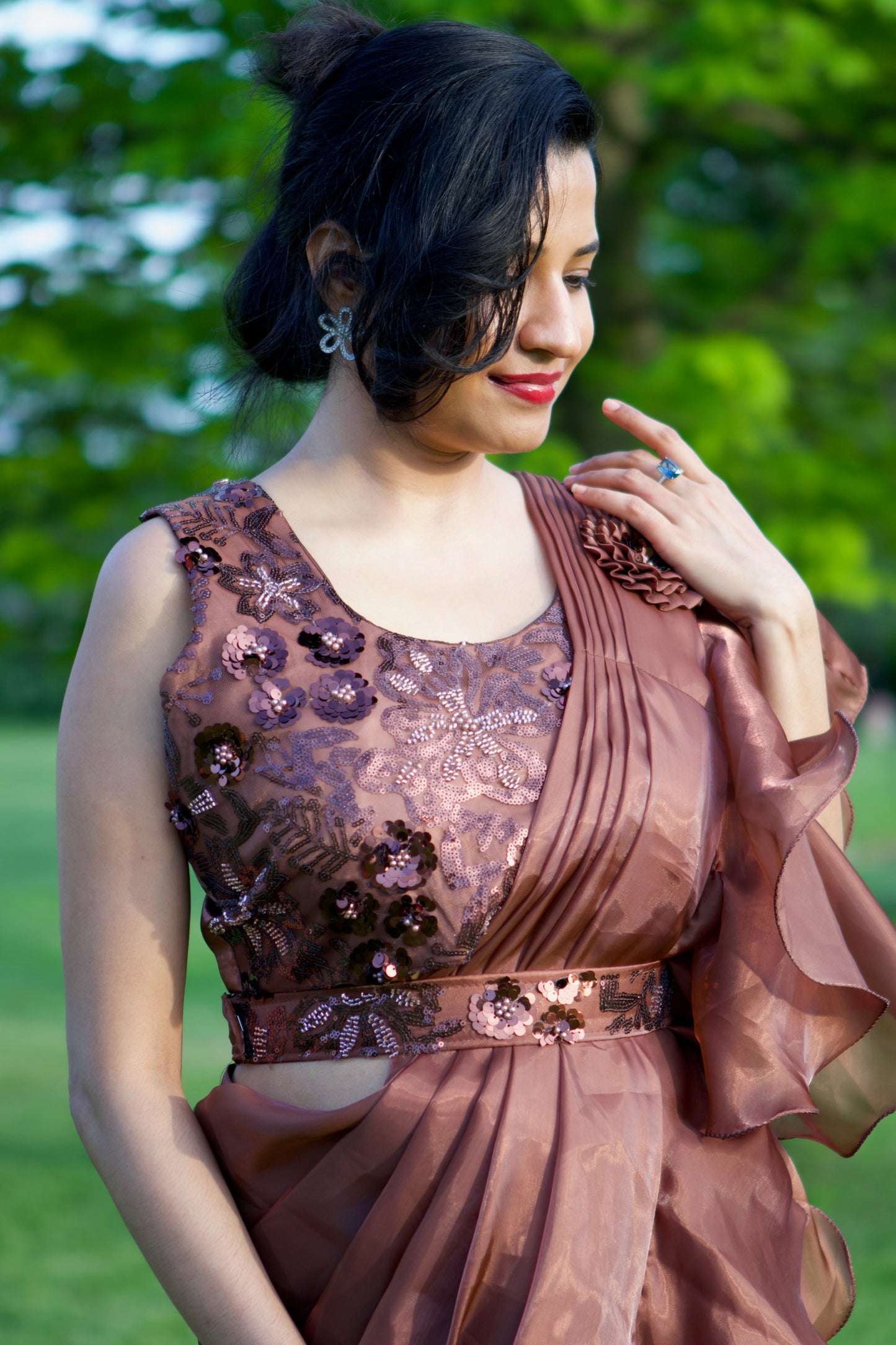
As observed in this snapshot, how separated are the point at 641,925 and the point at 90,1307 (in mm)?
3689

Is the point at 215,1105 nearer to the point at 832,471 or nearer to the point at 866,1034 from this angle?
the point at 866,1034

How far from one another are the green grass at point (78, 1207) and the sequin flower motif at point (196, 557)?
3.43 meters

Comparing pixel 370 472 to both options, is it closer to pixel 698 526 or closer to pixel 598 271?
pixel 698 526

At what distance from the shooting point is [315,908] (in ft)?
5.25

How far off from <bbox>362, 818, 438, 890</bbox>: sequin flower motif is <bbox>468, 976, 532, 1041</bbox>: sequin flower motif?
17cm

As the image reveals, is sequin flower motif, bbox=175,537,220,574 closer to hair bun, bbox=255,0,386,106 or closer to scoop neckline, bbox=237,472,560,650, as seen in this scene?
scoop neckline, bbox=237,472,560,650

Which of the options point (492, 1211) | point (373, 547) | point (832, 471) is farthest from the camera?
point (832, 471)

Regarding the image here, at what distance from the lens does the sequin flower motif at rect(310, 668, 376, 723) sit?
163 centimetres

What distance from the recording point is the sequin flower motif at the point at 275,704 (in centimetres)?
163

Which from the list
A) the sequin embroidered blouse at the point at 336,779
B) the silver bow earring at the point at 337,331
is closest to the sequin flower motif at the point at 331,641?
the sequin embroidered blouse at the point at 336,779

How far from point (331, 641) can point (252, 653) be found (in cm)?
10

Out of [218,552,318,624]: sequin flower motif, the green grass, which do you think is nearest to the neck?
[218,552,318,624]: sequin flower motif

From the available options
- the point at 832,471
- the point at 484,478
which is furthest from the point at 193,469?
the point at 484,478

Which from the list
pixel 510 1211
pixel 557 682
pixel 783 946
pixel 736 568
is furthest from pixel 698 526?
pixel 510 1211
